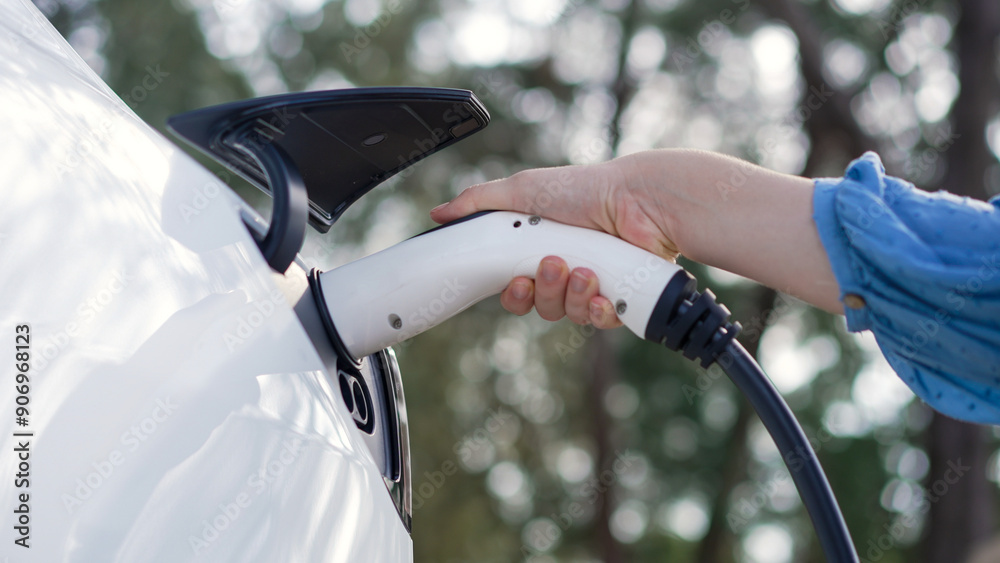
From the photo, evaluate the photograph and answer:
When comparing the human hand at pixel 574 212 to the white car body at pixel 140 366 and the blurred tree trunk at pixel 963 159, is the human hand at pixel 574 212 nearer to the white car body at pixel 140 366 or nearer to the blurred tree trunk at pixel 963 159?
the white car body at pixel 140 366

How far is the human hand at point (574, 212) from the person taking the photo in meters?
1.25

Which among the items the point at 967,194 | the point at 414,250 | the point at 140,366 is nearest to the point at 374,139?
the point at 414,250

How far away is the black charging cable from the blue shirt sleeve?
0.53ft

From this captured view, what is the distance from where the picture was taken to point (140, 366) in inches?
26.7

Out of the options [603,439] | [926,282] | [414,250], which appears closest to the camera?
[926,282]

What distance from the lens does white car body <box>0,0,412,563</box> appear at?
→ 624mm

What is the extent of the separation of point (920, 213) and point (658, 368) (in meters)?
10.8

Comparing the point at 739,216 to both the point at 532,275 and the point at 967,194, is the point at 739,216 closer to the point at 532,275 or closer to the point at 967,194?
the point at 532,275

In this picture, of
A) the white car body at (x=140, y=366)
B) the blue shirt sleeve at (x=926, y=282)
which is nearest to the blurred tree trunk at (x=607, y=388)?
the blue shirt sleeve at (x=926, y=282)

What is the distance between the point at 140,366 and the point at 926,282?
2.89 ft

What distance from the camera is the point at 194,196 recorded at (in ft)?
2.76

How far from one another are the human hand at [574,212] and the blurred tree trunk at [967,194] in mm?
5036

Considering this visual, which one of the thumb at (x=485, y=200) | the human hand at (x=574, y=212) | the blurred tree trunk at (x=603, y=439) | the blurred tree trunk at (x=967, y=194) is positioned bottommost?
the blurred tree trunk at (x=603, y=439)

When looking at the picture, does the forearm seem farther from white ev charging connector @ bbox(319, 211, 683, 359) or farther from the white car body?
the white car body
